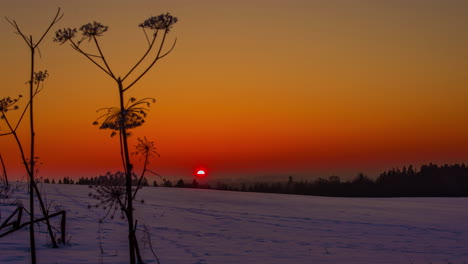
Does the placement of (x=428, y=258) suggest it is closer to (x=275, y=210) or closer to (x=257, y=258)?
(x=257, y=258)

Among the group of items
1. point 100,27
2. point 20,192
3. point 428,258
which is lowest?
point 428,258

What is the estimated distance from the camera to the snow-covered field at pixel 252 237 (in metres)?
11.5

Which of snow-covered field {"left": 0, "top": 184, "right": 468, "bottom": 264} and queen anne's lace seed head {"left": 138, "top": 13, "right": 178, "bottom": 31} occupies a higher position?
queen anne's lace seed head {"left": 138, "top": 13, "right": 178, "bottom": 31}

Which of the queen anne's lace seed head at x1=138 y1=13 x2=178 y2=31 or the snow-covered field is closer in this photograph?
the queen anne's lace seed head at x1=138 y1=13 x2=178 y2=31

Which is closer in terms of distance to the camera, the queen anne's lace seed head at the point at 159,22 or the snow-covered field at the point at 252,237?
the queen anne's lace seed head at the point at 159,22

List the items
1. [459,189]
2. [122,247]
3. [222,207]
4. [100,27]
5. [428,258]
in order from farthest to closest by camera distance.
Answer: [459,189]
[222,207]
[428,258]
[122,247]
[100,27]

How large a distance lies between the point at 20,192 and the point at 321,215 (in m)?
12.0

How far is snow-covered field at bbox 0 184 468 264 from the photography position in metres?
11.5

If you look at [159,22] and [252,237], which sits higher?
[159,22]

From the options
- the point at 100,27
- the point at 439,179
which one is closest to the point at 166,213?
the point at 100,27

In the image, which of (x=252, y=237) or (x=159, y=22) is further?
(x=252, y=237)

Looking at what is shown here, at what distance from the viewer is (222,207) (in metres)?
23.9

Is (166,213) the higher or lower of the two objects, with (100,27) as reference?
lower

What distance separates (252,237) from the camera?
50.3 ft
